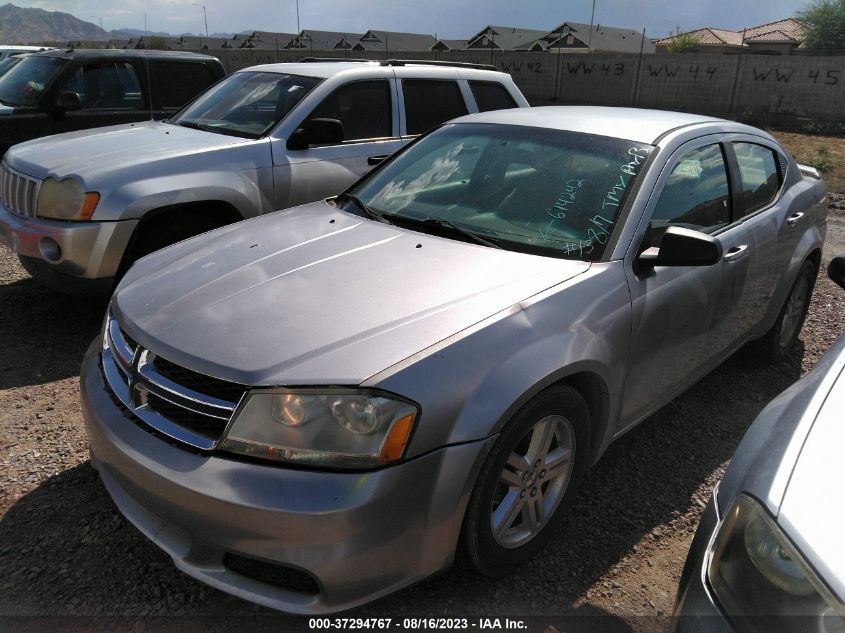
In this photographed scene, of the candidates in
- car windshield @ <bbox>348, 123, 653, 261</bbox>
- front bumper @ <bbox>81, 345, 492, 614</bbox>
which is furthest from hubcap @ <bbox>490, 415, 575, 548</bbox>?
car windshield @ <bbox>348, 123, 653, 261</bbox>

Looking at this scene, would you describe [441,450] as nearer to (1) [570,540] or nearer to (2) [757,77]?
(1) [570,540]

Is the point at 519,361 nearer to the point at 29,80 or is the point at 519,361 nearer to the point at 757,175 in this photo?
the point at 757,175

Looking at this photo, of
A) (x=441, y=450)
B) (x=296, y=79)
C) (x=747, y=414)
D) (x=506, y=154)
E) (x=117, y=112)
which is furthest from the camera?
(x=117, y=112)

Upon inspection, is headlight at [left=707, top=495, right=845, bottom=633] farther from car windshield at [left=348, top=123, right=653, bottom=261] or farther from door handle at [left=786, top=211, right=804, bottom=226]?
door handle at [left=786, top=211, right=804, bottom=226]

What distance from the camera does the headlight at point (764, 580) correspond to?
1308 millimetres

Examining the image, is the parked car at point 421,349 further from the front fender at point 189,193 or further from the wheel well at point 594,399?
the front fender at point 189,193

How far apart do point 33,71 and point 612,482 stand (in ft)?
25.0

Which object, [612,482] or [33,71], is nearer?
[612,482]

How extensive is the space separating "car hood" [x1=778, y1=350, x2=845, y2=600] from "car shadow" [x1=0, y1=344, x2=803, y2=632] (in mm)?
1049

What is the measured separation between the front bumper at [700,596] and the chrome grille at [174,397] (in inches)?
53.1

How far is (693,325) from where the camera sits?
121 inches

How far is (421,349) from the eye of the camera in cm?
203

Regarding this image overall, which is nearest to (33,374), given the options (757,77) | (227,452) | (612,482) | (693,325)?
(227,452)

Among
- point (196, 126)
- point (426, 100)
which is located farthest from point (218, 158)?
point (426, 100)
